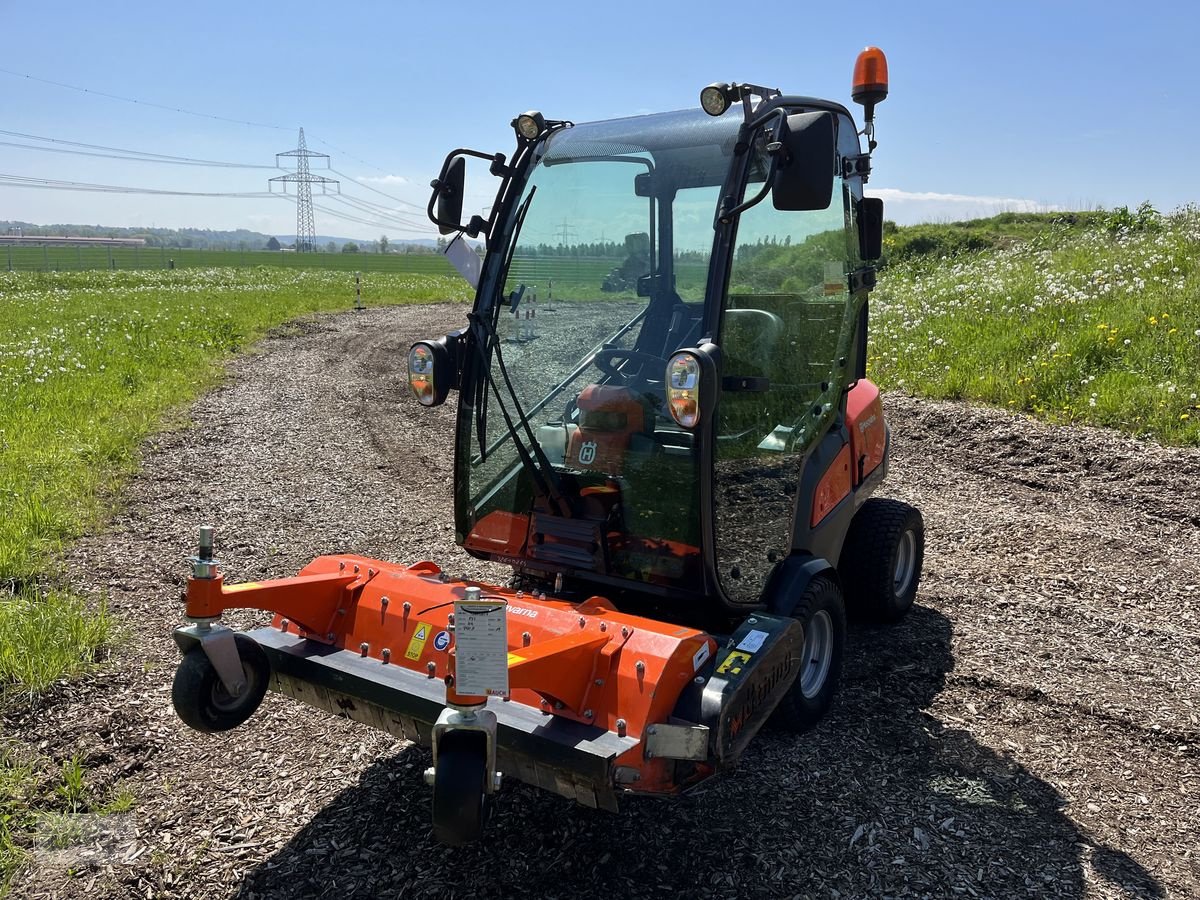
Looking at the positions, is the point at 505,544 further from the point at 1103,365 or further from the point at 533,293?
the point at 1103,365

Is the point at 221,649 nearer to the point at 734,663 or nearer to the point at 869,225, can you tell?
the point at 734,663

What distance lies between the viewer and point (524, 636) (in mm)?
3197

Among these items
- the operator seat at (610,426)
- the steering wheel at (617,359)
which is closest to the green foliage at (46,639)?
the operator seat at (610,426)

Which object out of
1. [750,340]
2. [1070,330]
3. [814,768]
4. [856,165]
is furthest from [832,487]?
[1070,330]

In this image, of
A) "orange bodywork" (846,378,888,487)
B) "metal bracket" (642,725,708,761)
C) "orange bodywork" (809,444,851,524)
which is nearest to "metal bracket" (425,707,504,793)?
"metal bracket" (642,725,708,761)

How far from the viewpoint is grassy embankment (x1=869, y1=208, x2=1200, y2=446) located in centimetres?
889

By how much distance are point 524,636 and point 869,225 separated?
266 centimetres

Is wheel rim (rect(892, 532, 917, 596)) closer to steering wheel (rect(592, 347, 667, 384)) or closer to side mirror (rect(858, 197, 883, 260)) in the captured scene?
side mirror (rect(858, 197, 883, 260))

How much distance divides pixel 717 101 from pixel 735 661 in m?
1.91

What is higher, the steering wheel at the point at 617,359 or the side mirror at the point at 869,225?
the side mirror at the point at 869,225

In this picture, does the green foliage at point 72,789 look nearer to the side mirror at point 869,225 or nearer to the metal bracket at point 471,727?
the metal bracket at point 471,727

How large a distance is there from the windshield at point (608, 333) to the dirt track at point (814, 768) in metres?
0.97

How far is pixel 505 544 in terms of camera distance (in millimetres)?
3855

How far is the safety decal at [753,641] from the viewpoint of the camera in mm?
3051
